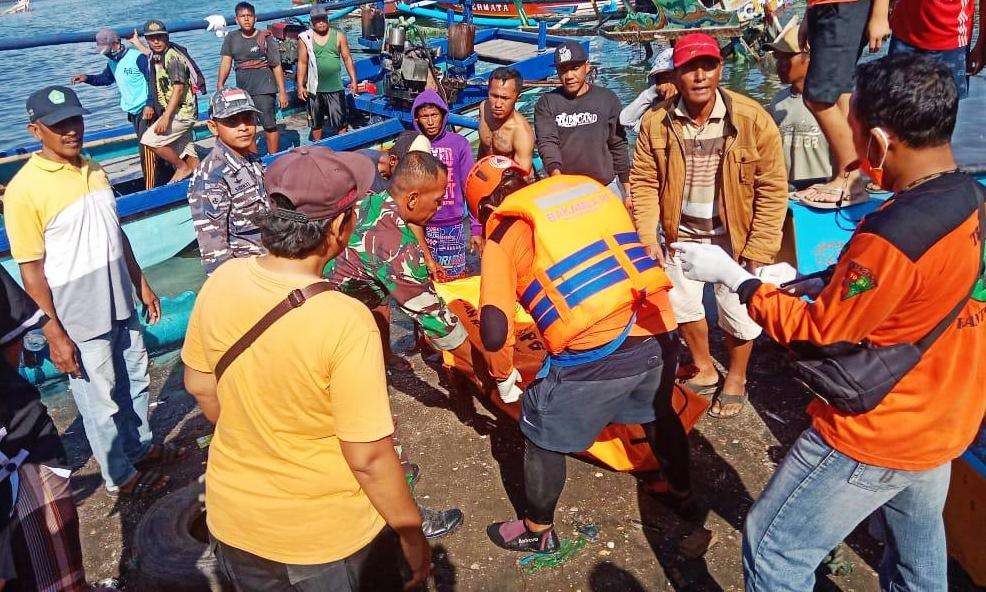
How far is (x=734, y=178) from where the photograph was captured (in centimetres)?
393

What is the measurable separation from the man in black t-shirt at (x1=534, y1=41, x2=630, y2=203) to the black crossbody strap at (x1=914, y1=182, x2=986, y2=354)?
13.1ft

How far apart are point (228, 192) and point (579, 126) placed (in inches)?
122

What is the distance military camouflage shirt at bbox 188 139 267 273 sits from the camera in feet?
12.9

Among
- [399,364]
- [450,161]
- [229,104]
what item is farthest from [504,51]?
[229,104]

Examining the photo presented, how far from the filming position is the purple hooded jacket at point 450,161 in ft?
18.8

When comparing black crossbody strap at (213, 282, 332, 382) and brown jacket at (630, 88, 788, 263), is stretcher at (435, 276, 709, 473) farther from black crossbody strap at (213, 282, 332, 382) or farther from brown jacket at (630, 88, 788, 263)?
black crossbody strap at (213, 282, 332, 382)

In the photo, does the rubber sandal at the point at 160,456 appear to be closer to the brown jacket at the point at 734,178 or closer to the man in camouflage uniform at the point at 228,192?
the man in camouflage uniform at the point at 228,192

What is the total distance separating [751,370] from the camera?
4.86 metres

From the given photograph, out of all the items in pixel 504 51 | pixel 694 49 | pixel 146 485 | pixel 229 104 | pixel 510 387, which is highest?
pixel 694 49

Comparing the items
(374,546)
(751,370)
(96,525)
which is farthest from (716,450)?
(96,525)

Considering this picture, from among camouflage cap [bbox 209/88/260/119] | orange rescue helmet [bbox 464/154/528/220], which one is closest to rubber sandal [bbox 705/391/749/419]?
orange rescue helmet [bbox 464/154/528/220]

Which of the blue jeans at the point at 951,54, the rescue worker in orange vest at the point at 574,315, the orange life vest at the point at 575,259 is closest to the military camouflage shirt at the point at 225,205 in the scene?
the rescue worker in orange vest at the point at 574,315

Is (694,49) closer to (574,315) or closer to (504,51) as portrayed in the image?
(574,315)

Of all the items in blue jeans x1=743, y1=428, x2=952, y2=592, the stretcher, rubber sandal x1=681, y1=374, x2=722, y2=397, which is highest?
blue jeans x1=743, y1=428, x2=952, y2=592
